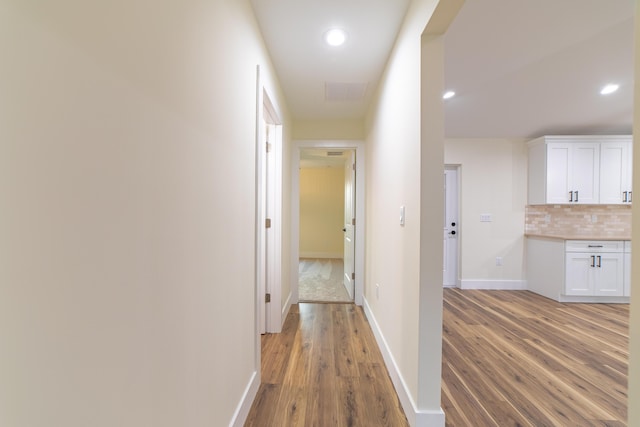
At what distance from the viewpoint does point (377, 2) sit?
1.63 meters

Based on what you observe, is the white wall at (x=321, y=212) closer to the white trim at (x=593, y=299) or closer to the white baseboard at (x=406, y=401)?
the white trim at (x=593, y=299)

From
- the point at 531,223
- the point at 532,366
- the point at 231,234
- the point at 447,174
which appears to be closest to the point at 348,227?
the point at 447,174

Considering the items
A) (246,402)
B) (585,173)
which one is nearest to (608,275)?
(585,173)

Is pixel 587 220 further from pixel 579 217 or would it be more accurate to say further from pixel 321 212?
pixel 321 212

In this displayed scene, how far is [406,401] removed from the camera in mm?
1549

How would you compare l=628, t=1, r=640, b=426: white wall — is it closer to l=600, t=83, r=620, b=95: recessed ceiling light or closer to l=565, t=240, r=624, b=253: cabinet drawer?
l=600, t=83, r=620, b=95: recessed ceiling light

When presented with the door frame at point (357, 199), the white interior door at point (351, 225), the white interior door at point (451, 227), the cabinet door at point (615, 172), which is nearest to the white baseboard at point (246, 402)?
the door frame at point (357, 199)

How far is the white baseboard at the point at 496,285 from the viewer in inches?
167

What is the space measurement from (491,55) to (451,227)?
2.75 meters

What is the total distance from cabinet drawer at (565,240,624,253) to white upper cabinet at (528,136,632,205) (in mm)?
625

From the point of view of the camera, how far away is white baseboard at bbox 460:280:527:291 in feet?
13.9

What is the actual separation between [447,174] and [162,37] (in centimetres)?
453

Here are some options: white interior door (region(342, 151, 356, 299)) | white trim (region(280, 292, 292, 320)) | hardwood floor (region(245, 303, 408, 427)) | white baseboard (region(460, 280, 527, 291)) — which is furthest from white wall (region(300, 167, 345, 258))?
hardwood floor (region(245, 303, 408, 427))

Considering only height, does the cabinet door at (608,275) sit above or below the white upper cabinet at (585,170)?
below
